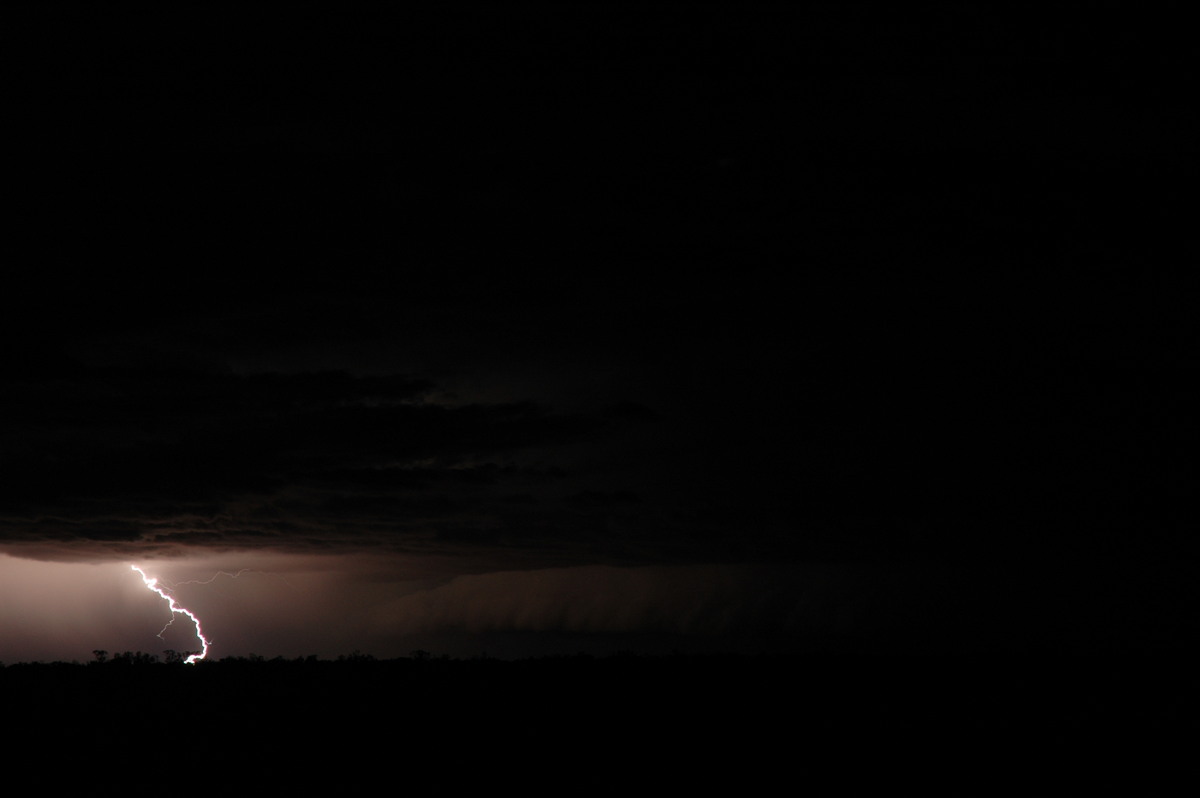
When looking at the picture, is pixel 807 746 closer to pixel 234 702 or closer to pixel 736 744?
pixel 736 744

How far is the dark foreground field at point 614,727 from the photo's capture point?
68.4 ft

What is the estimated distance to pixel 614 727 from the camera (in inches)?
988

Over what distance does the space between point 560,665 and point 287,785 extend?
53.8 feet

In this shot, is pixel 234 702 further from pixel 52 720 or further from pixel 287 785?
pixel 287 785

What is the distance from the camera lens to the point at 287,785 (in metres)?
20.1

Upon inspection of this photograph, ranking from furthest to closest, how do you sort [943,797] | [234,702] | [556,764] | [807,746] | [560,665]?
1. [560,665]
2. [234,702]
3. [807,746]
4. [556,764]
5. [943,797]

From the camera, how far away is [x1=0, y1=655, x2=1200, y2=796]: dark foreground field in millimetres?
20859

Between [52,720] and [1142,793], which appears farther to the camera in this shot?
[52,720]

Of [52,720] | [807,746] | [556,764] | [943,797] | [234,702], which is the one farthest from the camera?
[234,702]

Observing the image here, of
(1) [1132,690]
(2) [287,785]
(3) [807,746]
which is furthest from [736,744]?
(1) [1132,690]

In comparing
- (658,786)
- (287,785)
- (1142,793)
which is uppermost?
(287,785)

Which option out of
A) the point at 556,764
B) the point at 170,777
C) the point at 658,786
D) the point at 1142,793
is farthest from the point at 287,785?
the point at 1142,793

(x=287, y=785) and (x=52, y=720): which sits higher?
(x=52, y=720)

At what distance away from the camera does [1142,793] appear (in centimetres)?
1983
